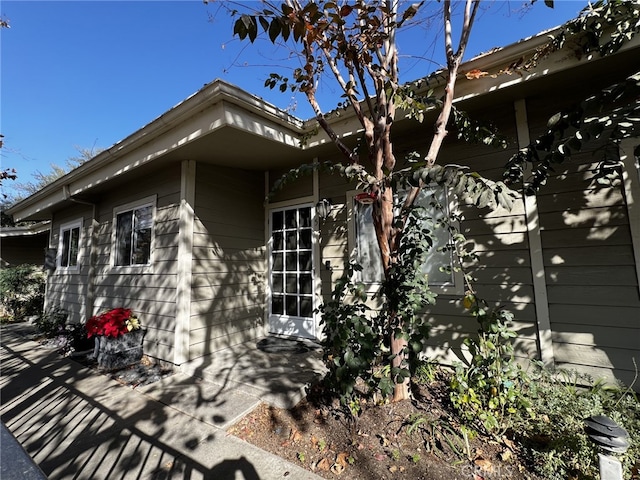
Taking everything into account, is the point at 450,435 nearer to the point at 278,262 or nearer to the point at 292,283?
the point at 292,283

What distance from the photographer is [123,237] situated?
466 cm

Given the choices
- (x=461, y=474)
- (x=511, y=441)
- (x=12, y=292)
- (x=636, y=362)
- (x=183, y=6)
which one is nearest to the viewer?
(x=461, y=474)

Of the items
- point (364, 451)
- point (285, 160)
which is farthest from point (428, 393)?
point (285, 160)

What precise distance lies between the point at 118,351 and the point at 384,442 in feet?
11.3

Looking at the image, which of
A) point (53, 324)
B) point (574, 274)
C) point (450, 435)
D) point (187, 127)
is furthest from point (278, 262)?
point (53, 324)

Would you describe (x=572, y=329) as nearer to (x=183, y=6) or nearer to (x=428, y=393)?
(x=428, y=393)

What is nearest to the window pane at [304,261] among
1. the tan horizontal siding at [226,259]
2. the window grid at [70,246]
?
the tan horizontal siding at [226,259]

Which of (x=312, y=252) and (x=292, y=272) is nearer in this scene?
(x=312, y=252)

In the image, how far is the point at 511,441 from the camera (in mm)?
1797

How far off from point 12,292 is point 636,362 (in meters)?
12.2

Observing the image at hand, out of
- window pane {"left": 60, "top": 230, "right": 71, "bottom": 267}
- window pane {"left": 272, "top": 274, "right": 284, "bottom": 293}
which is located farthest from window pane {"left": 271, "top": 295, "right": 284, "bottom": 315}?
window pane {"left": 60, "top": 230, "right": 71, "bottom": 267}

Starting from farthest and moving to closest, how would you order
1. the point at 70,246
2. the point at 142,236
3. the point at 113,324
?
the point at 70,246, the point at 142,236, the point at 113,324

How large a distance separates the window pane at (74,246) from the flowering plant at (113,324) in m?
3.16

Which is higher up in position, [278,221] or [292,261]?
[278,221]
